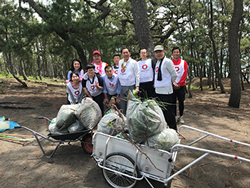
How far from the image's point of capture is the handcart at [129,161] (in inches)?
87.7

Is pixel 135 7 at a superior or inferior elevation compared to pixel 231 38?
superior

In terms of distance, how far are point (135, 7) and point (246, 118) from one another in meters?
5.48

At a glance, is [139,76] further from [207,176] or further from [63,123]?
[207,176]

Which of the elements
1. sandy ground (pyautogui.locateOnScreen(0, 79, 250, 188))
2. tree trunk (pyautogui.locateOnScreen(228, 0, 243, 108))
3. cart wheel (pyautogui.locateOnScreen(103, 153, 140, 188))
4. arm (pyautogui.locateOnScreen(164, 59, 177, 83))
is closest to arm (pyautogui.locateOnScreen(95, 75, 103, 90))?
sandy ground (pyautogui.locateOnScreen(0, 79, 250, 188))

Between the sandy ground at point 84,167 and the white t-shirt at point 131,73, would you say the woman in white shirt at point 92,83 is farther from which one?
the sandy ground at point 84,167

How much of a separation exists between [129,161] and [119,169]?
20 centimetres

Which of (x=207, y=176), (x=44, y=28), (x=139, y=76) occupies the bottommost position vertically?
(x=207, y=176)

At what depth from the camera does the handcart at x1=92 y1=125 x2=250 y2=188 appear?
2227 millimetres

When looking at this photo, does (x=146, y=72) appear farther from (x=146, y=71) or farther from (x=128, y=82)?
(x=128, y=82)

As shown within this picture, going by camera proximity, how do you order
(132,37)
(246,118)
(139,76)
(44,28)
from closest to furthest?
(139,76) → (246,118) → (44,28) → (132,37)

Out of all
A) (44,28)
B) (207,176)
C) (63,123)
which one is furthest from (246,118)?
(44,28)

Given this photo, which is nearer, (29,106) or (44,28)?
(44,28)

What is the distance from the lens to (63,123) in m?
3.25

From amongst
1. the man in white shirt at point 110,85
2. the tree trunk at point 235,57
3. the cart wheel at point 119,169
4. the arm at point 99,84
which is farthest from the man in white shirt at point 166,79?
the tree trunk at point 235,57
